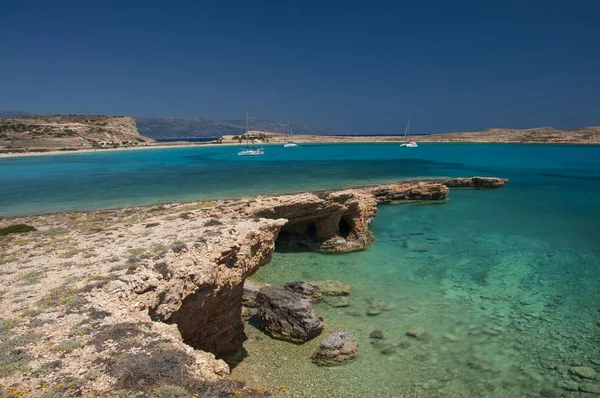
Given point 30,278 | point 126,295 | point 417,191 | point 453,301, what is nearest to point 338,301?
point 453,301

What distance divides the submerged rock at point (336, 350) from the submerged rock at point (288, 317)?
33.2 inches

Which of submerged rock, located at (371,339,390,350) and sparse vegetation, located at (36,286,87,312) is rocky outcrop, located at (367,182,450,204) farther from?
sparse vegetation, located at (36,286,87,312)

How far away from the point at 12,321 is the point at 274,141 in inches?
Answer: 6695

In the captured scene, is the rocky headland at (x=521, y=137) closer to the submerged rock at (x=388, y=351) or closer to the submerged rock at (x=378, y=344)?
the submerged rock at (x=378, y=344)

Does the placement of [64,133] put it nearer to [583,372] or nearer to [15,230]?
[15,230]

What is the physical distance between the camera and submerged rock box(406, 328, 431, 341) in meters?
12.6

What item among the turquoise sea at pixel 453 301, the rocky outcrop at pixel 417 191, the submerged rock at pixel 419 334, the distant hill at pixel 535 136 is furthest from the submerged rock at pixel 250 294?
the distant hill at pixel 535 136

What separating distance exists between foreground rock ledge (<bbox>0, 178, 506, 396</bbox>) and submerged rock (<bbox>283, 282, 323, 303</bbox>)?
102 inches

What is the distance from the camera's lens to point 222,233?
12289mm

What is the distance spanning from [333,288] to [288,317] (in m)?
4.16

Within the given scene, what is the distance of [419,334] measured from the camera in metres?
12.8

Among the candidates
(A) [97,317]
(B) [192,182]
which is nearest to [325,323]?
(A) [97,317]

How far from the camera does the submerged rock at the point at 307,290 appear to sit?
15.4 meters

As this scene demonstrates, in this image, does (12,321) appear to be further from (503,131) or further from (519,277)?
(503,131)
